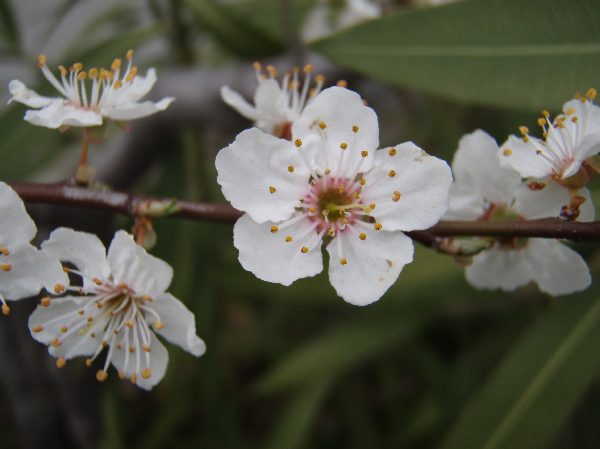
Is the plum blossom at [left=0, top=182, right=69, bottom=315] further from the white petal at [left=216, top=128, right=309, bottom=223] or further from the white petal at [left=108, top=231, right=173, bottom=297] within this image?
the white petal at [left=216, top=128, right=309, bottom=223]

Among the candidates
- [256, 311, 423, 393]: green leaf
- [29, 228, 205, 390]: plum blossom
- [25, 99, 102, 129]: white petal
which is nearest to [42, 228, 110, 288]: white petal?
[29, 228, 205, 390]: plum blossom

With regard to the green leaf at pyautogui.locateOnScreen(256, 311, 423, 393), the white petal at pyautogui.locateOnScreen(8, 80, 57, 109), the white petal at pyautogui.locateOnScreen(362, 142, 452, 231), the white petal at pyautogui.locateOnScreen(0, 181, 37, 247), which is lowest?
the green leaf at pyautogui.locateOnScreen(256, 311, 423, 393)

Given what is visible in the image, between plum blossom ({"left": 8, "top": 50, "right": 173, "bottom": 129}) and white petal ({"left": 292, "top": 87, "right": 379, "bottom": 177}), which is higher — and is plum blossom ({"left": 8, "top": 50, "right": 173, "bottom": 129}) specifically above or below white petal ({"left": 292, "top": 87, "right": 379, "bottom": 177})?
below

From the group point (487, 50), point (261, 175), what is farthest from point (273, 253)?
point (487, 50)

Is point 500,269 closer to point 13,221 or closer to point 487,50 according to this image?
point 487,50

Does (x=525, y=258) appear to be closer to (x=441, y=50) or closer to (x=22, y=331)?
(x=441, y=50)

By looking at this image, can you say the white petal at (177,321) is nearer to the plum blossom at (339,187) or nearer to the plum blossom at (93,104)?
the plum blossom at (339,187)
